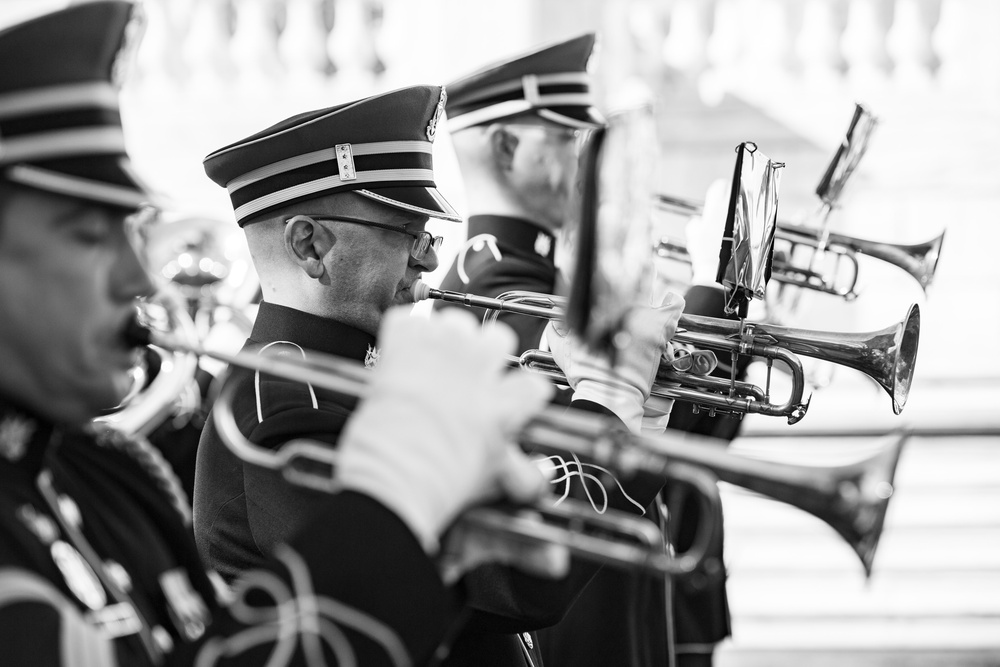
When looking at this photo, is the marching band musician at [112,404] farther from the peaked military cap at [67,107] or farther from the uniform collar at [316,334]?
the uniform collar at [316,334]

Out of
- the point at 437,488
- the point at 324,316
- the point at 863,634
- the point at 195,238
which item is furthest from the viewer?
the point at 863,634

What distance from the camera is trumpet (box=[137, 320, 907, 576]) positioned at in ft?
6.38

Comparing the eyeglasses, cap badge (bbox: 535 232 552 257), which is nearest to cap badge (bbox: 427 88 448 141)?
the eyeglasses

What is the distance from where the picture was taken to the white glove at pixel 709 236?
14.5ft

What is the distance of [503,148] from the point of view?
4.85 m

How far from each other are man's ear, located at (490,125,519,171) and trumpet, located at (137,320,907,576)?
2718 millimetres

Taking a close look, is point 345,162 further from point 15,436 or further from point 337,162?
point 15,436

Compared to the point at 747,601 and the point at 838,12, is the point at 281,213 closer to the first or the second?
the point at 747,601

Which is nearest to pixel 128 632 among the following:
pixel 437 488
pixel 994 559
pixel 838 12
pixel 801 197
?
pixel 437 488

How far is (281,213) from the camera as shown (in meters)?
3.13

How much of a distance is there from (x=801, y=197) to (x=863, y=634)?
303 cm

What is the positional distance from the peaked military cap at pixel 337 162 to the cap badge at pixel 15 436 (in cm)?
138

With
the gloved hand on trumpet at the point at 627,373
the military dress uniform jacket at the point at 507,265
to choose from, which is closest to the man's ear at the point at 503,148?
the military dress uniform jacket at the point at 507,265

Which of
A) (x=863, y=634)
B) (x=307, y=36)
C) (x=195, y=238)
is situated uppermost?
(x=307, y=36)
